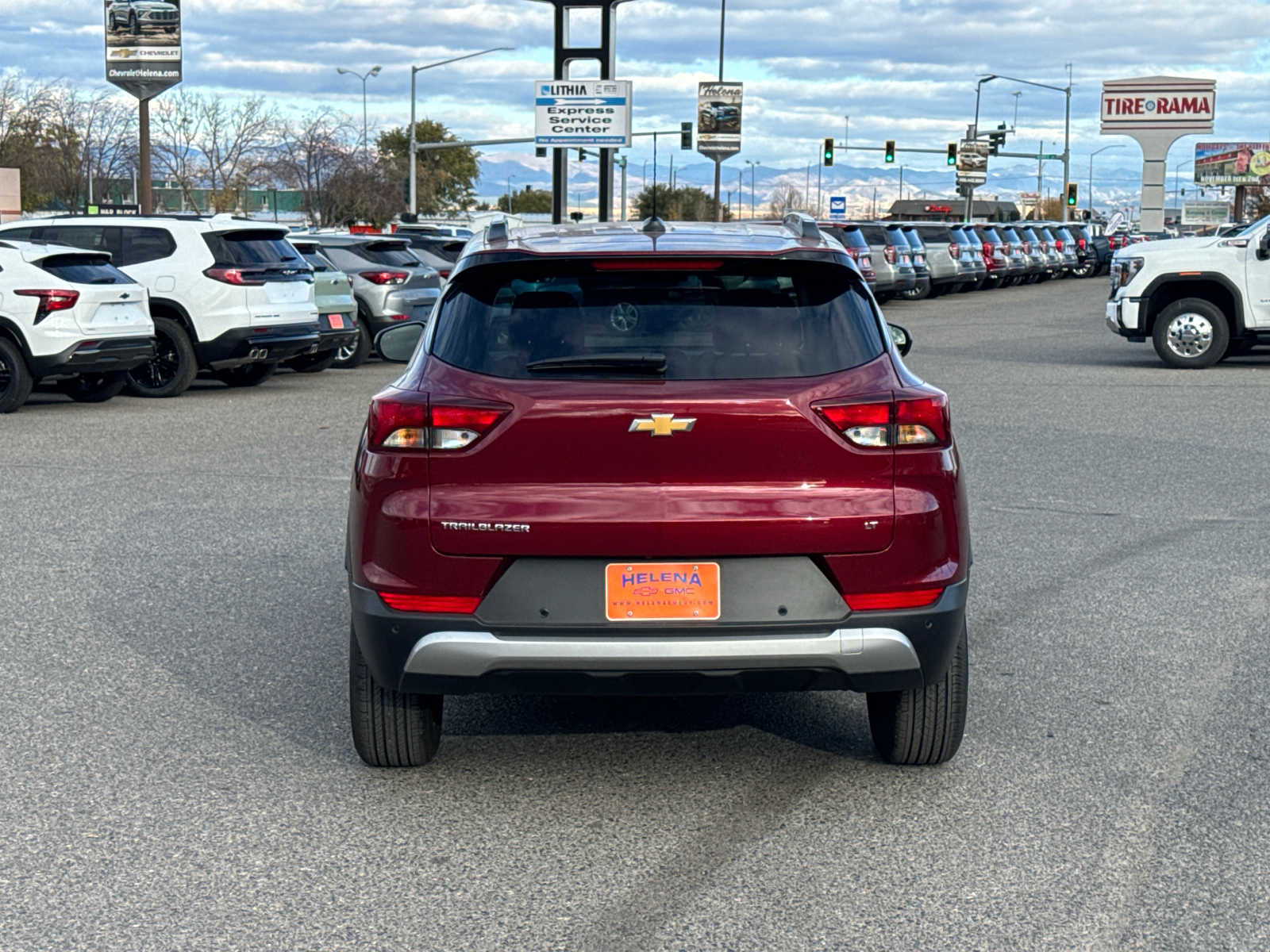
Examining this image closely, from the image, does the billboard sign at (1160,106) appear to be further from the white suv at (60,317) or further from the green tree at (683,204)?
the white suv at (60,317)

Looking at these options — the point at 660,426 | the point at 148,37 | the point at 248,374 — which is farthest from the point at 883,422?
the point at 148,37

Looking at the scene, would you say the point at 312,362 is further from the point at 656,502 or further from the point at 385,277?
the point at 656,502

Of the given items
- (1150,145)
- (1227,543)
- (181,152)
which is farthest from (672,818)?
(1150,145)

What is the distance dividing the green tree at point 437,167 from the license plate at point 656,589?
8832 cm

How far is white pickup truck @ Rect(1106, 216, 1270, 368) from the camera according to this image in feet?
66.3

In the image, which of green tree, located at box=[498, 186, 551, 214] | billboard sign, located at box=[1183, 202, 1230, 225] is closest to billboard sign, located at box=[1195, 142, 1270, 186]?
billboard sign, located at box=[1183, 202, 1230, 225]

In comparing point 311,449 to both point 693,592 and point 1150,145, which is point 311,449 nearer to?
point 693,592

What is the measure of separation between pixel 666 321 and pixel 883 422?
684mm

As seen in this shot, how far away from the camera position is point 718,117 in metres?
67.6

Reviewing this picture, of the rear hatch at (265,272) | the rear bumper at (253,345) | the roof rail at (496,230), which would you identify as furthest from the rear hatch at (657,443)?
the rear hatch at (265,272)

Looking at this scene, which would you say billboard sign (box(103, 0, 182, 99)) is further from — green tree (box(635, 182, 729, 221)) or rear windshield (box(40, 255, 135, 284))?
green tree (box(635, 182, 729, 221))

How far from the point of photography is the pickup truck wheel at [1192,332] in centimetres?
2083

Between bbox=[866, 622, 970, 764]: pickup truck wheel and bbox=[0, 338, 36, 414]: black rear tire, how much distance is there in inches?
486

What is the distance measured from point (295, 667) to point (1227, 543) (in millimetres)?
5251
